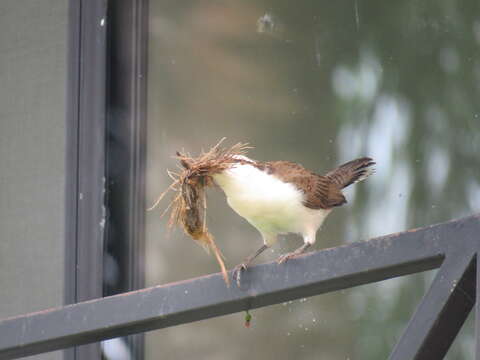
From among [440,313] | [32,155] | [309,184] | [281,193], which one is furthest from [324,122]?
[440,313]

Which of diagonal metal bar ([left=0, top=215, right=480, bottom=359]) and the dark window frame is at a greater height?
the dark window frame

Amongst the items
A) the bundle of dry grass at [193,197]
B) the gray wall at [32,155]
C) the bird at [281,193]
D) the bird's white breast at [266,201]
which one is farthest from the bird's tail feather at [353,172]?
the gray wall at [32,155]

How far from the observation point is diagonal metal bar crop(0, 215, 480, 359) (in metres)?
1.46

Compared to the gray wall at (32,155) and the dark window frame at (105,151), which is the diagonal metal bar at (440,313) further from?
the gray wall at (32,155)

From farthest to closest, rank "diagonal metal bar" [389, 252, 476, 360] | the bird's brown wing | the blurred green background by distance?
the blurred green background
the bird's brown wing
"diagonal metal bar" [389, 252, 476, 360]

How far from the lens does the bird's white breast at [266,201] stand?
7.28ft

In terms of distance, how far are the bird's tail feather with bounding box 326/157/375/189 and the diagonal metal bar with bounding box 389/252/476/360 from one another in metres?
1.29

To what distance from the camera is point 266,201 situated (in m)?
2.33

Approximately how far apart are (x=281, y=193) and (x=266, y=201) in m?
0.07

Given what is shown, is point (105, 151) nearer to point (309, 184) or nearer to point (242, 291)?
point (309, 184)

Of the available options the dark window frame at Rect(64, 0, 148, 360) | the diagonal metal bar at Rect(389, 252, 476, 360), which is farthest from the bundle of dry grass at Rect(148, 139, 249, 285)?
the dark window frame at Rect(64, 0, 148, 360)

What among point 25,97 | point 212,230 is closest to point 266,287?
point 212,230

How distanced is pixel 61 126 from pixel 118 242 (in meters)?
0.50

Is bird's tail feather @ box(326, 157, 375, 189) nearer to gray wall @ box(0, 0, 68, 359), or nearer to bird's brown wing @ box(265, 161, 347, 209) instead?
bird's brown wing @ box(265, 161, 347, 209)
